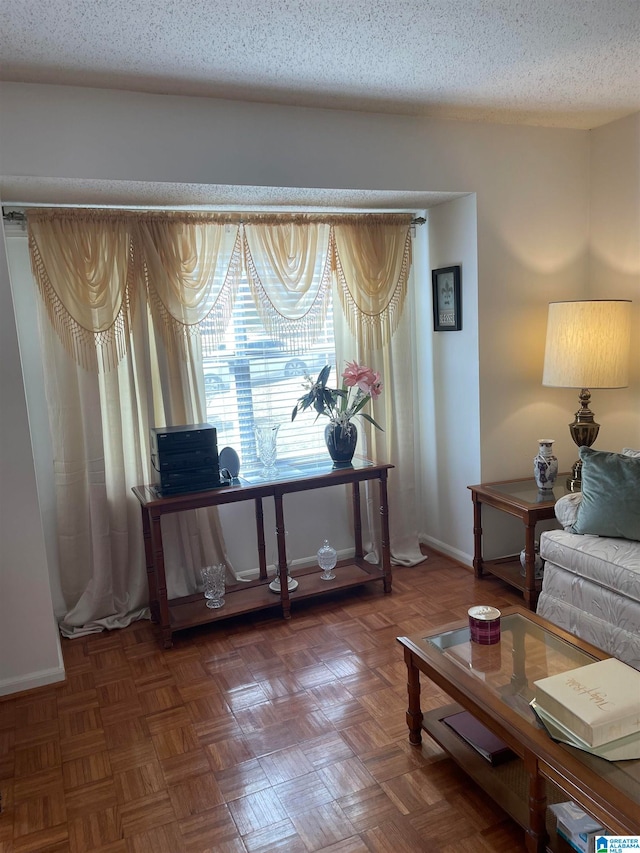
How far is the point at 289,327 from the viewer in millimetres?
3637

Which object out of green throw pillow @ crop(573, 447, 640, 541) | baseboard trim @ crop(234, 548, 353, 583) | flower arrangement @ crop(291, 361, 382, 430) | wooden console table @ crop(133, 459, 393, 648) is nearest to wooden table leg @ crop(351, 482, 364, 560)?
wooden console table @ crop(133, 459, 393, 648)

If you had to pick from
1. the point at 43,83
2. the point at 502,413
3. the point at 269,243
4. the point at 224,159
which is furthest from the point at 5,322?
the point at 502,413

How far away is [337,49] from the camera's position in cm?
233

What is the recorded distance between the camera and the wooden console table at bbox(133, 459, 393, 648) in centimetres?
298

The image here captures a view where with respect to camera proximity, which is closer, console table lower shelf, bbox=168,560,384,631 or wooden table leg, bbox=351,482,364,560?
console table lower shelf, bbox=168,560,384,631

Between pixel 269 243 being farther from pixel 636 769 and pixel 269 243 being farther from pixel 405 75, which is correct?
pixel 636 769

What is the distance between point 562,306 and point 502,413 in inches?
26.7

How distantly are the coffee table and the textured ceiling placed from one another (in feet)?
6.85

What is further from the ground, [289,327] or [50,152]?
[50,152]

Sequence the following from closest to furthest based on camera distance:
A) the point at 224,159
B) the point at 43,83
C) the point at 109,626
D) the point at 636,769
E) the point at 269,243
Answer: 1. the point at 636,769
2. the point at 43,83
3. the point at 224,159
4. the point at 109,626
5. the point at 269,243

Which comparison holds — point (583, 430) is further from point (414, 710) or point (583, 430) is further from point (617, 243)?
point (414, 710)

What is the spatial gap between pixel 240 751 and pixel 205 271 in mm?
2262

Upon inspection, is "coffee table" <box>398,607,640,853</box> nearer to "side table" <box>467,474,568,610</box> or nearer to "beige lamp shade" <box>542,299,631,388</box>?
"side table" <box>467,474,568,610</box>

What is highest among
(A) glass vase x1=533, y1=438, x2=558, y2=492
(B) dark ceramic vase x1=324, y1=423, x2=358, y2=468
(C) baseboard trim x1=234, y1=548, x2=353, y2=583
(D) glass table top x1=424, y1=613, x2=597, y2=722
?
(B) dark ceramic vase x1=324, y1=423, x2=358, y2=468
